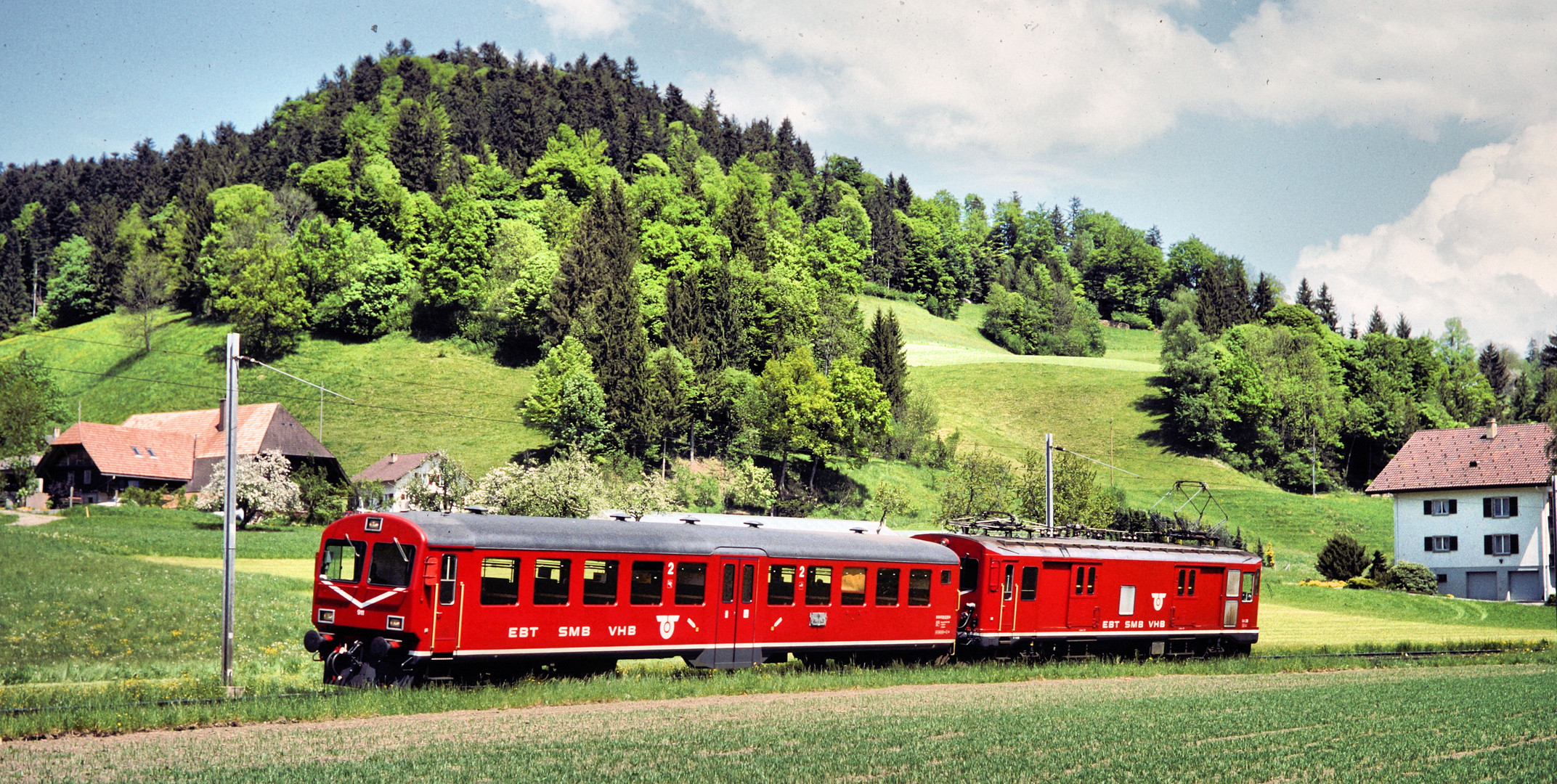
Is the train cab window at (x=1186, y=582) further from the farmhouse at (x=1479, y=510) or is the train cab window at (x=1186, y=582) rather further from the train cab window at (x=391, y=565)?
the farmhouse at (x=1479, y=510)

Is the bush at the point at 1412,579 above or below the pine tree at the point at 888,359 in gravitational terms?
below

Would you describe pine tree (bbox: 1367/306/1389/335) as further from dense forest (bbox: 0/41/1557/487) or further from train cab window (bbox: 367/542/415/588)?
train cab window (bbox: 367/542/415/588)

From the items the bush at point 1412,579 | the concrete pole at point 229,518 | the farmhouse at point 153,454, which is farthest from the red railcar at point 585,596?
the farmhouse at point 153,454

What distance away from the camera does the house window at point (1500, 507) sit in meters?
69.5

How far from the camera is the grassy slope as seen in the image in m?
93.8

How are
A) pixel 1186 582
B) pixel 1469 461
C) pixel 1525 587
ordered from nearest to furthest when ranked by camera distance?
pixel 1186 582 < pixel 1525 587 < pixel 1469 461

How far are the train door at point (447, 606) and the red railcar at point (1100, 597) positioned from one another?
14.2 meters

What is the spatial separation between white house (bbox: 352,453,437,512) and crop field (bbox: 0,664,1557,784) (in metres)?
59.9

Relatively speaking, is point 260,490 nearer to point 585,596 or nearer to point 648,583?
point 648,583

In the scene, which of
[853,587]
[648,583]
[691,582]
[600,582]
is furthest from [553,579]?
[853,587]

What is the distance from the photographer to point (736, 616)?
26.5 metres

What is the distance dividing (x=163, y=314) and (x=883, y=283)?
309 ft

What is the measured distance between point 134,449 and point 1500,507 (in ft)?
295

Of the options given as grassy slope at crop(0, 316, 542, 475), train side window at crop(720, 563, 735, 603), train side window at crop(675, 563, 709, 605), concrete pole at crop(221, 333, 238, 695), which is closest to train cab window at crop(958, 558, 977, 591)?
train side window at crop(720, 563, 735, 603)
